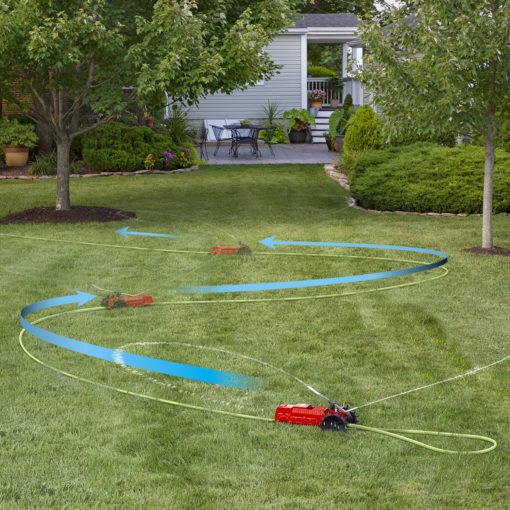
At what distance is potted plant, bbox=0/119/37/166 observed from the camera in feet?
52.7

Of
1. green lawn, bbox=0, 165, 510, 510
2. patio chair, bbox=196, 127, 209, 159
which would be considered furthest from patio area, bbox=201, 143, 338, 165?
green lawn, bbox=0, 165, 510, 510

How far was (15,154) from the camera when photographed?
16375 mm

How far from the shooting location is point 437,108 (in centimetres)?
725

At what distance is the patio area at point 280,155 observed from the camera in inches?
698

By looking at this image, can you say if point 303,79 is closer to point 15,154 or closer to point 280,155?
point 280,155

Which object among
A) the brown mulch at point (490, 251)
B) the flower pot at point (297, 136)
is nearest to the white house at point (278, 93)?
the flower pot at point (297, 136)

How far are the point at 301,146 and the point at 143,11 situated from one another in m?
12.7

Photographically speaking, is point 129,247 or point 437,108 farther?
point 129,247

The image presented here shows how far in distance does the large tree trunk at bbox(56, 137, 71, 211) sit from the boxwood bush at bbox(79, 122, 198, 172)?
5.72m

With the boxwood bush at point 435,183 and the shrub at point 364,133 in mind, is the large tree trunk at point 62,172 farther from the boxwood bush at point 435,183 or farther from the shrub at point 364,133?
the shrub at point 364,133

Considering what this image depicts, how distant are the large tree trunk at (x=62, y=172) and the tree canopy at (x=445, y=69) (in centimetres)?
432

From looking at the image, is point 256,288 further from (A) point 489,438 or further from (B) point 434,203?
(B) point 434,203

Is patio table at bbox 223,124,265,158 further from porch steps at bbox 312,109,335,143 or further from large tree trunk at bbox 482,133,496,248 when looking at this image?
large tree trunk at bbox 482,133,496,248

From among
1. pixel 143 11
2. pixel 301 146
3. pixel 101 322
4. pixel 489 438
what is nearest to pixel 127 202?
pixel 143 11
